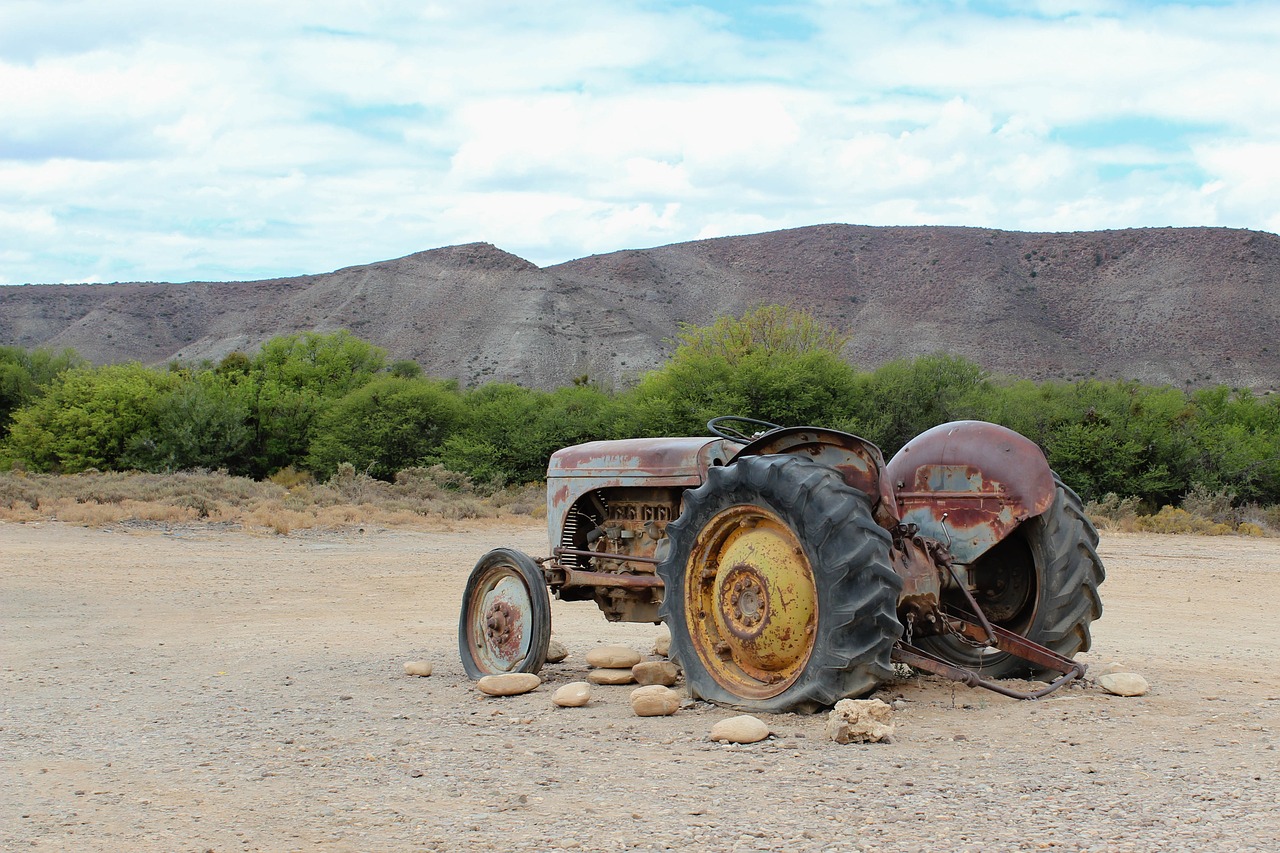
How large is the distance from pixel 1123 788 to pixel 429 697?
437 cm

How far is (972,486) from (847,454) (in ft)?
3.39

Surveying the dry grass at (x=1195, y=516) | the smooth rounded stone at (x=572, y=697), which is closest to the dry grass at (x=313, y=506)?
the dry grass at (x=1195, y=516)

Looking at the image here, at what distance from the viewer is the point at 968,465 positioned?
7.23 metres

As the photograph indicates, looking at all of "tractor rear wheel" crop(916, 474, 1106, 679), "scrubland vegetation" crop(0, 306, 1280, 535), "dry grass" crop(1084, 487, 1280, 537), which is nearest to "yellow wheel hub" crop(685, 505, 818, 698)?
"tractor rear wheel" crop(916, 474, 1106, 679)

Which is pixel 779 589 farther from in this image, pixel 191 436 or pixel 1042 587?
pixel 191 436

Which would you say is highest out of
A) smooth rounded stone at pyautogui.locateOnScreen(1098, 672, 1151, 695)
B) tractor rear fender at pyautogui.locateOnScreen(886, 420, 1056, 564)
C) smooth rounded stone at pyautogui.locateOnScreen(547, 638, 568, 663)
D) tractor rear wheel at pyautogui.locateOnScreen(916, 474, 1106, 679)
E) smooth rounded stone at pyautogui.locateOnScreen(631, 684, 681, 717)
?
tractor rear fender at pyautogui.locateOnScreen(886, 420, 1056, 564)

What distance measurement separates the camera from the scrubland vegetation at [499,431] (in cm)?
2770

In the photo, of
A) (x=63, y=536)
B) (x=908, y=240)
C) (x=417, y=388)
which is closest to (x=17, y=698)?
(x=63, y=536)

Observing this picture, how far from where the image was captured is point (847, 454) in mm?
6680

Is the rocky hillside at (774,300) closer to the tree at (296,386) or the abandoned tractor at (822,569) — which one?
the tree at (296,386)

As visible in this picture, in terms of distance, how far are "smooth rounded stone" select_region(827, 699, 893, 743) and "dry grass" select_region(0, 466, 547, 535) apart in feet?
62.8

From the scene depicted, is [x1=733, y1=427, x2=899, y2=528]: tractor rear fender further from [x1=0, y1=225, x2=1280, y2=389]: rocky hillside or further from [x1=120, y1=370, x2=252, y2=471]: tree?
[x1=0, y1=225, x2=1280, y2=389]: rocky hillside

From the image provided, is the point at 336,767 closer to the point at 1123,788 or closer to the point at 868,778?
the point at 868,778

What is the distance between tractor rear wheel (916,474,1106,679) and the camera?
22.8ft
